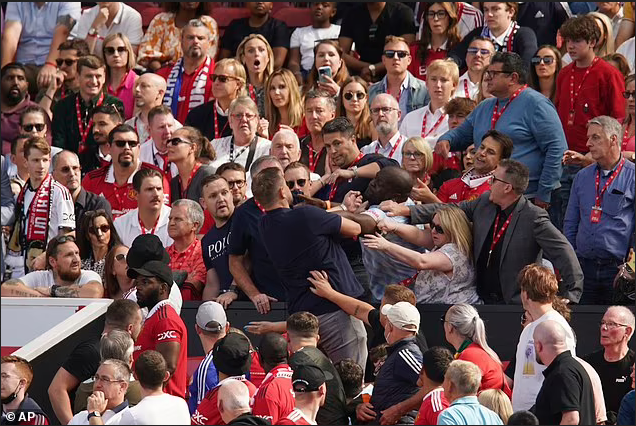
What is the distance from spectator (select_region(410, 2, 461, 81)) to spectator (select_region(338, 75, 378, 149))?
5.16 ft

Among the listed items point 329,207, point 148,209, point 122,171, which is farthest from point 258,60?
point 329,207

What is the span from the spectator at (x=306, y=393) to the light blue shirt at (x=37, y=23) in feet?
30.1

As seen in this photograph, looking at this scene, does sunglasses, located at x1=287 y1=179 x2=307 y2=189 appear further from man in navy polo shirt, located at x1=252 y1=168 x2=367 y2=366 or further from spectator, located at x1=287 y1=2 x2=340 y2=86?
spectator, located at x1=287 y1=2 x2=340 y2=86

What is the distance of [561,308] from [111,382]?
293 cm

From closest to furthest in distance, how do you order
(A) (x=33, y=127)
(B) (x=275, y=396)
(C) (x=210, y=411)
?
(B) (x=275, y=396) < (C) (x=210, y=411) < (A) (x=33, y=127)

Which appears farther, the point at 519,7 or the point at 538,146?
the point at 519,7

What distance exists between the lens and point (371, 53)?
14906 mm

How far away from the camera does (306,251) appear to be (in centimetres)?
983

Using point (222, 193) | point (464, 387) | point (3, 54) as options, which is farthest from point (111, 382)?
point (3, 54)

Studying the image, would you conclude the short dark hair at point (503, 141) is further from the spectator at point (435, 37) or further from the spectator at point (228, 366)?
the spectator at point (435, 37)

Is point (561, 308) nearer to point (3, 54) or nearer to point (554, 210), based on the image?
point (554, 210)

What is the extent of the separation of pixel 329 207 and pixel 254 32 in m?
5.02

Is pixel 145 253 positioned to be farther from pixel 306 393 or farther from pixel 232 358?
pixel 306 393

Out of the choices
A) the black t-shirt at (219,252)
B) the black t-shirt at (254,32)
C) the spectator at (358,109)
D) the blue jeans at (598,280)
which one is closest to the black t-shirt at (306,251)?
the black t-shirt at (219,252)
